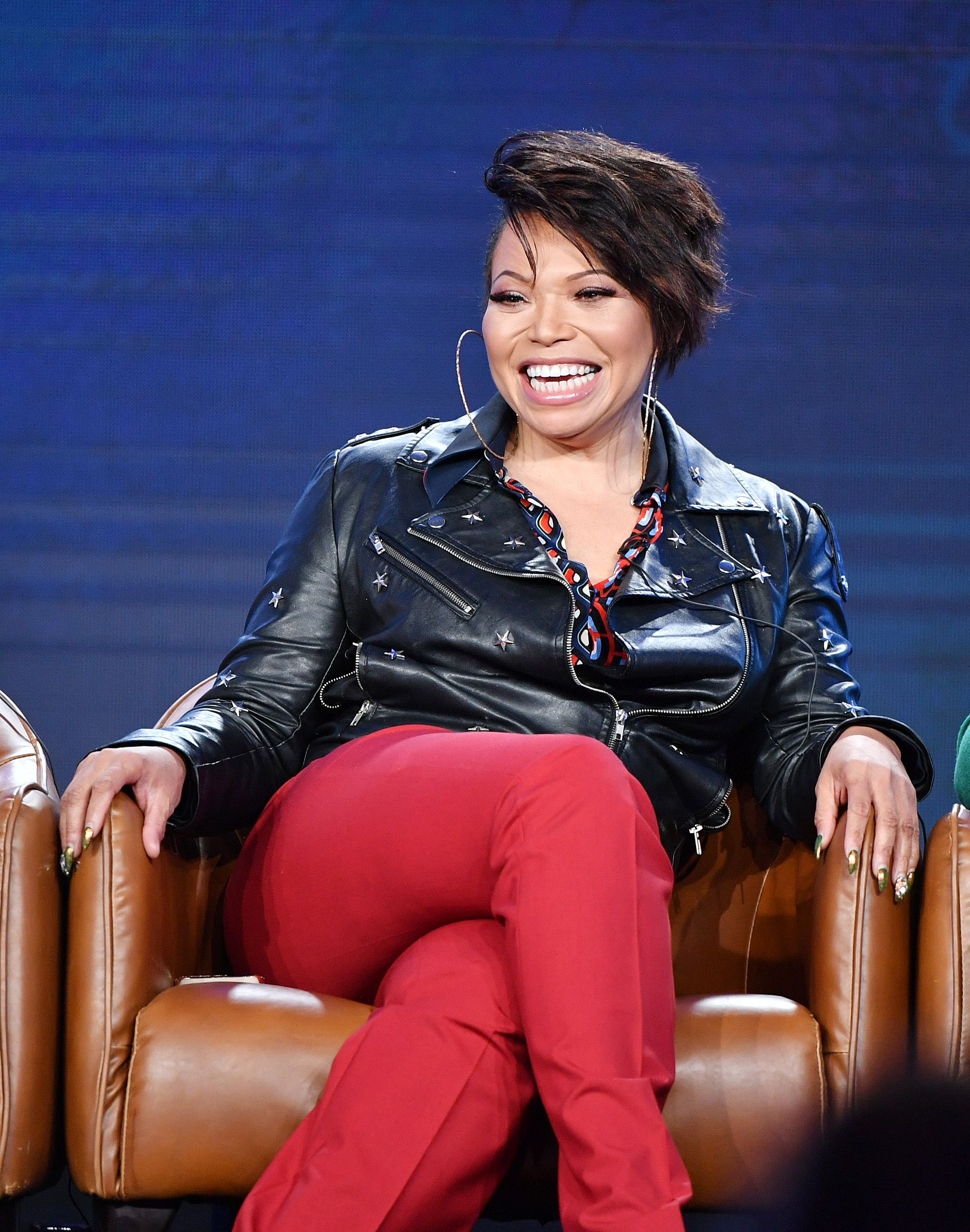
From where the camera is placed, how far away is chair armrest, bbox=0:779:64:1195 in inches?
49.1

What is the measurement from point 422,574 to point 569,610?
16 cm

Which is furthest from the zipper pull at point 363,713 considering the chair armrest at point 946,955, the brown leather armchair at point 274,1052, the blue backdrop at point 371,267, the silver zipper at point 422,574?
the blue backdrop at point 371,267

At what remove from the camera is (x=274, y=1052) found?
1.21 meters

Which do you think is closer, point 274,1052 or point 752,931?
point 274,1052

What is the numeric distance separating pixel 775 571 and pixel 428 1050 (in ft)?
2.50

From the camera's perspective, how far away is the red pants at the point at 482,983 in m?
1.03

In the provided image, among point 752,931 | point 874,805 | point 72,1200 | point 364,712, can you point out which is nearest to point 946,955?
point 874,805

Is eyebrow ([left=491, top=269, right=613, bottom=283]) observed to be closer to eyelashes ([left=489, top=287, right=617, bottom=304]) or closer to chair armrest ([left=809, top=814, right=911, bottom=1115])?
eyelashes ([left=489, top=287, right=617, bottom=304])

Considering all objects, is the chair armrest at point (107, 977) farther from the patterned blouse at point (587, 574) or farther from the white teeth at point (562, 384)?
the white teeth at point (562, 384)

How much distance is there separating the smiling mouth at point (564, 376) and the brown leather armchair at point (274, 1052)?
0.58m

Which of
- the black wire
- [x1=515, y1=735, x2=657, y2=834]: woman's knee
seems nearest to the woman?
[x1=515, y1=735, x2=657, y2=834]: woman's knee

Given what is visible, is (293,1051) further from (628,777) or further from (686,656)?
(686,656)

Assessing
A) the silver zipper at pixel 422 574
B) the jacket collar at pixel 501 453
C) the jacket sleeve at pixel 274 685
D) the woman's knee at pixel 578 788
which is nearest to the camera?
the woman's knee at pixel 578 788

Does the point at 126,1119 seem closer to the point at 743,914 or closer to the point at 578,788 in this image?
the point at 578,788
